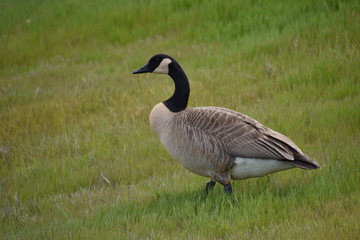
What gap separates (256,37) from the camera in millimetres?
10812

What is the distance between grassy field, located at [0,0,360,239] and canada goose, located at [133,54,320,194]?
28 centimetres

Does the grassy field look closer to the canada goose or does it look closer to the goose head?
the canada goose

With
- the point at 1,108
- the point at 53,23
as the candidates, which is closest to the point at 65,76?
the point at 1,108

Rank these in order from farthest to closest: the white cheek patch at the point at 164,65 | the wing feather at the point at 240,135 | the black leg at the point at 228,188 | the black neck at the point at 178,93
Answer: the white cheek patch at the point at 164,65, the black neck at the point at 178,93, the black leg at the point at 228,188, the wing feather at the point at 240,135

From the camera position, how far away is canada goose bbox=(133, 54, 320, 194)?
534cm

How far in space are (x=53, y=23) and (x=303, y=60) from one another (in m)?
8.50

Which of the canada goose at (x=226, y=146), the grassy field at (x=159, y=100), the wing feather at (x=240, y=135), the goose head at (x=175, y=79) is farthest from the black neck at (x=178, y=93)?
the grassy field at (x=159, y=100)

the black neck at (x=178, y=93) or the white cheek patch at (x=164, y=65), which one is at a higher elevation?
the white cheek patch at (x=164, y=65)

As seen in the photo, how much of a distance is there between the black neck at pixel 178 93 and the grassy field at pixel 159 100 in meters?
0.87

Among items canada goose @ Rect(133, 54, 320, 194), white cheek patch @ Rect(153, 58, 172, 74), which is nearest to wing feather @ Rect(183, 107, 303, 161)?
canada goose @ Rect(133, 54, 320, 194)

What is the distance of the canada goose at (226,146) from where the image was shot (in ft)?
17.5

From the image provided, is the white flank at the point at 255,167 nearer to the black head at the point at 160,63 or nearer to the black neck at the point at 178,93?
the black neck at the point at 178,93

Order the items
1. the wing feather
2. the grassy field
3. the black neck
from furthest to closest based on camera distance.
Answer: the black neck → the wing feather → the grassy field

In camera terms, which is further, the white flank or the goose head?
the goose head
